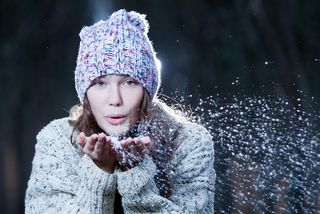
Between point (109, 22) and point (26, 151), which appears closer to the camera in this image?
point (109, 22)

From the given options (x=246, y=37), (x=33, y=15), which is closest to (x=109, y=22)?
(x=33, y=15)

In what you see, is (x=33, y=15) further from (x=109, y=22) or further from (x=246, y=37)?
(x=109, y=22)

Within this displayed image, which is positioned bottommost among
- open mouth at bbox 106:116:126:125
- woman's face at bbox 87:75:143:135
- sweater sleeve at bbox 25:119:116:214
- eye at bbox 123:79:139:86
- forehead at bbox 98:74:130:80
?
sweater sleeve at bbox 25:119:116:214

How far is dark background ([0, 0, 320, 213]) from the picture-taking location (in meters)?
2.21

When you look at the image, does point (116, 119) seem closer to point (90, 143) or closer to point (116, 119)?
point (116, 119)

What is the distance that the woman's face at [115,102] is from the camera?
3.50 ft

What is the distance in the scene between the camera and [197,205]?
1.15 meters

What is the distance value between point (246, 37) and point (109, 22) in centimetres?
139

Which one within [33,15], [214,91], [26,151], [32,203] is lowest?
[32,203]

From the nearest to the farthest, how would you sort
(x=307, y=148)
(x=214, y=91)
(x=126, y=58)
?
(x=126, y=58), (x=307, y=148), (x=214, y=91)

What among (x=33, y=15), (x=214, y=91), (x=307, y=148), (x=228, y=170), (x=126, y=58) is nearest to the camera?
(x=126, y=58)

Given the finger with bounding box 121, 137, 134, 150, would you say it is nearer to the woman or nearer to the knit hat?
the woman

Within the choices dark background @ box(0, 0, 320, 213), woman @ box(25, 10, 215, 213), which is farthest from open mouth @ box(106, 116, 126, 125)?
dark background @ box(0, 0, 320, 213)

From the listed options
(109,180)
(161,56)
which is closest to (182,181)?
(109,180)
